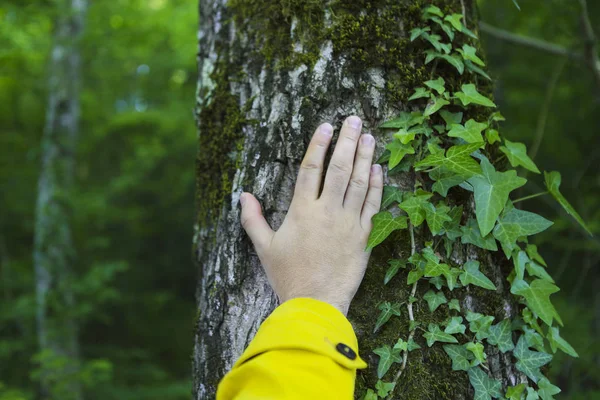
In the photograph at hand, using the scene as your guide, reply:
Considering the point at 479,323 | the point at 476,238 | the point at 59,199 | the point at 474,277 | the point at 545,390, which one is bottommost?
the point at 59,199

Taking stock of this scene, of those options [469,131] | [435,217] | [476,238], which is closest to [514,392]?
[476,238]

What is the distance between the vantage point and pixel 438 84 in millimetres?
1574

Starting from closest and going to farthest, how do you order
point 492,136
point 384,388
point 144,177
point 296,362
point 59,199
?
1. point 296,362
2. point 384,388
3. point 492,136
4. point 59,199
5. point 144,177

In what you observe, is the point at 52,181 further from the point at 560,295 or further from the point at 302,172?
the point at 560,295

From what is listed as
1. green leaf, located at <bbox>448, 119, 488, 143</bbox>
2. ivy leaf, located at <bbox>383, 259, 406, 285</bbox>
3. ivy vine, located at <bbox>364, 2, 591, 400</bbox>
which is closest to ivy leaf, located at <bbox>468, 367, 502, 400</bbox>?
ivy vine, located at <bbox>364, 2, 591, 400</bbox>

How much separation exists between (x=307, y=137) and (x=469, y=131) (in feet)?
1.73

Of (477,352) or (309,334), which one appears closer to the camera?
(309,334)

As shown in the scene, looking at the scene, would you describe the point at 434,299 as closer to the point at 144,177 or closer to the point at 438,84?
the point at 438,84

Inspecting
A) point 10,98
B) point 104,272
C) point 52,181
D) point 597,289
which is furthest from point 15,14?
point 597,289

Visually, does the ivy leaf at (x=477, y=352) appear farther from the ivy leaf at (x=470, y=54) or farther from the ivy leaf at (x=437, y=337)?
the ivy leaf at (x=470, y=54)

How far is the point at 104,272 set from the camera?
622 centimetres

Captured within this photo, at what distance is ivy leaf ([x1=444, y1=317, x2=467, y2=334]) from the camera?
4.75ft

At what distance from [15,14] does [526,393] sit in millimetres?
6296

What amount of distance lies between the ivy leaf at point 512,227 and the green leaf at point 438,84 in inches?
18.0
